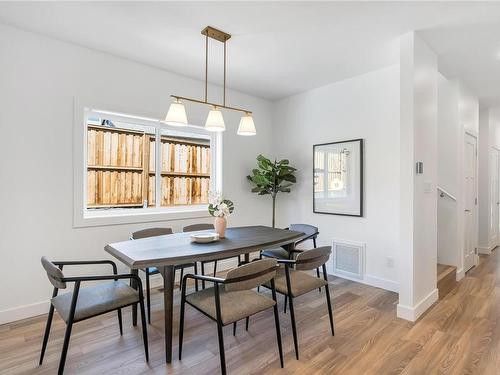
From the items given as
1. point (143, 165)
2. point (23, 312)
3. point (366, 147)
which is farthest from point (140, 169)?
point (366, 147)

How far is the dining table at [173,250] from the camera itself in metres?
1.92

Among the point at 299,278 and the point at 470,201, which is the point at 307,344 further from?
the point at 470,201

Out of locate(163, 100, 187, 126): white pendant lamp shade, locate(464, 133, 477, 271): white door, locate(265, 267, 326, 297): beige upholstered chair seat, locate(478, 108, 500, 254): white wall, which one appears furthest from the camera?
locate(478, 108, 500, 254): white wall

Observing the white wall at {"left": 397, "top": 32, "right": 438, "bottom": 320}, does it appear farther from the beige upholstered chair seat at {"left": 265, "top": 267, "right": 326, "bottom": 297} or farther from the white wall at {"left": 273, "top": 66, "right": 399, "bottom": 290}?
the beige upholstered chair seat at {"left": 265, "top": 267, "right": 326, "bottom": 297}

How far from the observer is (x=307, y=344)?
2225 millimetres

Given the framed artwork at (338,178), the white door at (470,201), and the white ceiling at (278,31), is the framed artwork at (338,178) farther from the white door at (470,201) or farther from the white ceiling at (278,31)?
the white door at (470,201)

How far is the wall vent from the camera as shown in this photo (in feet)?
11.9

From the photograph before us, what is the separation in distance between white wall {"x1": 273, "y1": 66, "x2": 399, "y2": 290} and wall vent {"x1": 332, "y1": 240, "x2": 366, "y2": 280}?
73 mm

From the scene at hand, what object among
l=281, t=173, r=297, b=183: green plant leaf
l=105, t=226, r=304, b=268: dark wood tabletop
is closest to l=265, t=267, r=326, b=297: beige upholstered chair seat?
l=105, t=226, r=304, b=268: dark wood tabletop

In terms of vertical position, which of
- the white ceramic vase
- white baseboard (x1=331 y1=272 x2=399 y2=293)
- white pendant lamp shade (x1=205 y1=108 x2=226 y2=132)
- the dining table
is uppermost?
white pendant lamp shade (x1=205 y1=108 x2=226 y2=132)

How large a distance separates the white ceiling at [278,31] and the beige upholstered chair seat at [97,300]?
7.30 feet

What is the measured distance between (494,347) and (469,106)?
11.0 ft

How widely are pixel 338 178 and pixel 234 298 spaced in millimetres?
2464

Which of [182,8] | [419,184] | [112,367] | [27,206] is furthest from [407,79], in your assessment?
[27,206]
